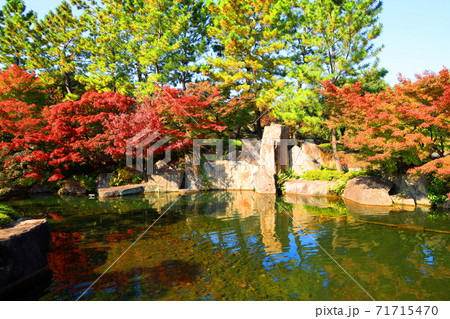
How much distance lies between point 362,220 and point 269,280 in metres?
5.11

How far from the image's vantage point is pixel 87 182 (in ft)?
54.7

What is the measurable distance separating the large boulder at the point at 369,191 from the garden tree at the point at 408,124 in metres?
0.82

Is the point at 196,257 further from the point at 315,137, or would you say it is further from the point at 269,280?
the point at 315,137

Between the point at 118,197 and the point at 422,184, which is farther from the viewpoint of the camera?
the point at 118,197

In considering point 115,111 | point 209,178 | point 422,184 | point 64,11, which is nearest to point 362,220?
point 422,184

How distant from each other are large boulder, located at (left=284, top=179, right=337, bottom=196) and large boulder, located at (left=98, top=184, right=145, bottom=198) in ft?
27.4

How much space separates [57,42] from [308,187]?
73.3ft

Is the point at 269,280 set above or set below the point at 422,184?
below

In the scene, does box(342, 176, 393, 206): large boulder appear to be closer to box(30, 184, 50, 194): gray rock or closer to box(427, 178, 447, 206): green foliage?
box(427, 178, 447, 206): green foliage

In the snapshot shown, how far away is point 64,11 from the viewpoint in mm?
21750

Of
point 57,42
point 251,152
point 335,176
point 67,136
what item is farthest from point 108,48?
point 335,176

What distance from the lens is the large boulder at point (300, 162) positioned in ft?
51.9
